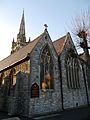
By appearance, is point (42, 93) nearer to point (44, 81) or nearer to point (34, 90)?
point (34, 90)

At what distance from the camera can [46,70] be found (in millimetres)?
15156

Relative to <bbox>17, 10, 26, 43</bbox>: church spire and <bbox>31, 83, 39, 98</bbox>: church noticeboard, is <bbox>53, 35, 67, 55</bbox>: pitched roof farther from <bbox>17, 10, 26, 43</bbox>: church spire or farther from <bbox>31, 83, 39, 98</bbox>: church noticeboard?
<bbox>17, 10, 26, 43</bbox>: church spire

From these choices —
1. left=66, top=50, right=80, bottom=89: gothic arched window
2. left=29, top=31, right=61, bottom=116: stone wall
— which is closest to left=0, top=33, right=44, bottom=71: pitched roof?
left=29, top=31, right=61, bottom=116: stone wall

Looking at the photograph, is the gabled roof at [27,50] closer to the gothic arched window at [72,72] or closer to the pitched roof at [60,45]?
the pitched roof at [60,45]

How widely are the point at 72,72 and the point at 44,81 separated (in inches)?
217

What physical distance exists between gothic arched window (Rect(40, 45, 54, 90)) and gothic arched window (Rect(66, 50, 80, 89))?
2.98m

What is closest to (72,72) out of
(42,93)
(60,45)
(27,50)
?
(60,45)

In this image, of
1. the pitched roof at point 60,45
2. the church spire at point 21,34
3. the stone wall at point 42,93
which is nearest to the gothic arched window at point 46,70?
the stone wall at point 42,93

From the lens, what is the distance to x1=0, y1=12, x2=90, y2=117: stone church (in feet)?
42.3

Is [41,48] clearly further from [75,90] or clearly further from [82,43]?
[75,90]

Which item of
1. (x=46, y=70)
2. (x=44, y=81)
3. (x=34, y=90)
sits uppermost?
(x=46, y=70)

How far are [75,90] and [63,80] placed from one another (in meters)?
2.73

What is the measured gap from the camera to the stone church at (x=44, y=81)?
12891mm

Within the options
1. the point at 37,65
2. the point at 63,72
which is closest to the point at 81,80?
the point at 63,72
